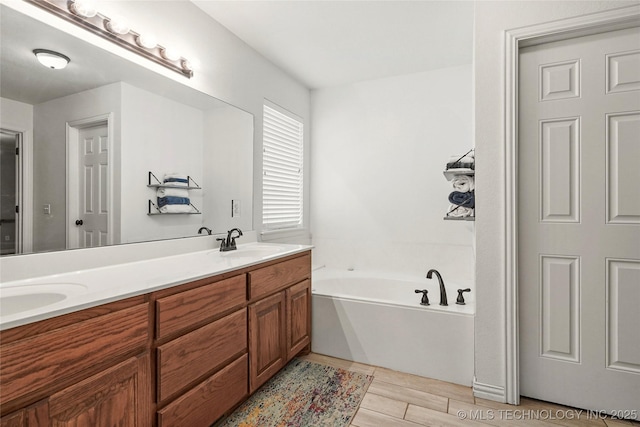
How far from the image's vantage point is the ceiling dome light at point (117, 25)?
160cm

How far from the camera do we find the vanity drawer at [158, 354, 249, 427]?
4.31 ft

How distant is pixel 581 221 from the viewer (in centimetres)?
175

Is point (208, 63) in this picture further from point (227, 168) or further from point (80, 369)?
point (80, 369)

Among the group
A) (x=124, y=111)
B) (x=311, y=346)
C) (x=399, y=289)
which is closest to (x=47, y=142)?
(x=124, y=111)

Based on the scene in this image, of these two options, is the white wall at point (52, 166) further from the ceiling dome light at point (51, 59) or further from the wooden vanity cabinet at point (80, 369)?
the wooden vanity cabinet at point (80, 369)

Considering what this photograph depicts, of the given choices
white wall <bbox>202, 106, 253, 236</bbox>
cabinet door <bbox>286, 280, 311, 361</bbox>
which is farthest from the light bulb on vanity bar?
cabinet door <bbox>286, 280, 311, 361</bbox>

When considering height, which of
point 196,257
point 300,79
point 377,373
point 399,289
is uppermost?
point 300,79

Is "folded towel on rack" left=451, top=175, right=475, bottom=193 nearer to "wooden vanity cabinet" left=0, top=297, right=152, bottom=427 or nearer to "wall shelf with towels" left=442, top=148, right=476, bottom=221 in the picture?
"wall shelf with towels" left=442, top=148, right=476, bottom=221

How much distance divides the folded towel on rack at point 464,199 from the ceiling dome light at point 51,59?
2342 millimetres

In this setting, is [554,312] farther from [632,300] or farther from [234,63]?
[234,63]

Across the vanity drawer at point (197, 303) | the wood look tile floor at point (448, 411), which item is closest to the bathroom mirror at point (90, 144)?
the vanity drawer at point (197, 303)

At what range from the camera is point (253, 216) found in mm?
2676

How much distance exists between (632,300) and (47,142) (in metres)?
2.93

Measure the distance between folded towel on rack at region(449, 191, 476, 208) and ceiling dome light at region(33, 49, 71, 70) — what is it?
7.68ft
